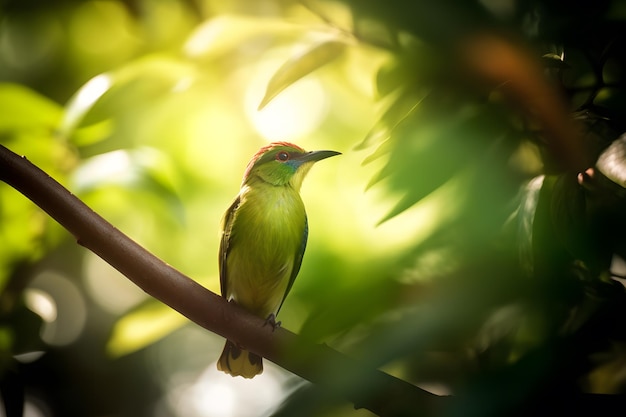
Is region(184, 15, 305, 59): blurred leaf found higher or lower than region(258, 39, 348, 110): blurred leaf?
higher

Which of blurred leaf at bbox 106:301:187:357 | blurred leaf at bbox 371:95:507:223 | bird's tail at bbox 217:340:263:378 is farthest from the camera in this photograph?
bird's tail at bbox 217:340:263:378

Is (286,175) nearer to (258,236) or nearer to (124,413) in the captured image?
(258,236)

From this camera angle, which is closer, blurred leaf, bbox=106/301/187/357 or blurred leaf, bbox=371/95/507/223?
blurred leaf, bbox=371/95/507/223

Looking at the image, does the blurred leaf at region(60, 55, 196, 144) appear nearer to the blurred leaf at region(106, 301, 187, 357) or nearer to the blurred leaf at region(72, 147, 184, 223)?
the blurred leaf at region(72, 147, 184, 223)

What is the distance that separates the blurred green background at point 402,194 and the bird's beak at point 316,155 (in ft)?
0.06

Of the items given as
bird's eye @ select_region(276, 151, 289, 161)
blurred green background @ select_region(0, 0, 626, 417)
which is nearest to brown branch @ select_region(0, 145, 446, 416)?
blurred green background @ select_region(0, 0, 626, 417)

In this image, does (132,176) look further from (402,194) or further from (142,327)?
(402,194)

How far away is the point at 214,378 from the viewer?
1157mm

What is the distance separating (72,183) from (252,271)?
13.7 inches

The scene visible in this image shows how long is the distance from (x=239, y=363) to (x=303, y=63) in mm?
509

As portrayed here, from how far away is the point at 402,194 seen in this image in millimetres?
407

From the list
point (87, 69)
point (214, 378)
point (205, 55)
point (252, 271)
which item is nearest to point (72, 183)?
point (205, 55)

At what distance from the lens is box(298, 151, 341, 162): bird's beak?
0.84 metres

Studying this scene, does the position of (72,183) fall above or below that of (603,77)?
above
